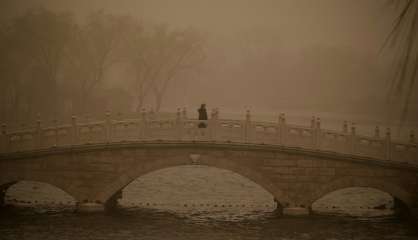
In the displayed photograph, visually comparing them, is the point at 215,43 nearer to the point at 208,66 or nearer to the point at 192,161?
the point at 208,66

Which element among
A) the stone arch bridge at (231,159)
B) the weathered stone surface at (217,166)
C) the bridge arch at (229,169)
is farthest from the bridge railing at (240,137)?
the bridge arch at (229,169)

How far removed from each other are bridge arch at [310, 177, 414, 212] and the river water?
36.8 inches

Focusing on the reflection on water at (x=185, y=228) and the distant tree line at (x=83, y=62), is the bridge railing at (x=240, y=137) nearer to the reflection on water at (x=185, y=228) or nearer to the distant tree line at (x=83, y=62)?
the reflection on water at (x=185, y=228)

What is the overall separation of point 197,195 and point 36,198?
21.1 feet

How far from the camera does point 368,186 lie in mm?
18359

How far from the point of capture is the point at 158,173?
92.8 ft

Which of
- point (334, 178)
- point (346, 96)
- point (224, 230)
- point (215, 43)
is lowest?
point (224, 230)

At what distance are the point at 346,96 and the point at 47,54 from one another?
21.0 meters

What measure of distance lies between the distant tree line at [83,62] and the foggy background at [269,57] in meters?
0.36

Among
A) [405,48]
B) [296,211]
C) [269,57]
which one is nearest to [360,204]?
[296,211]

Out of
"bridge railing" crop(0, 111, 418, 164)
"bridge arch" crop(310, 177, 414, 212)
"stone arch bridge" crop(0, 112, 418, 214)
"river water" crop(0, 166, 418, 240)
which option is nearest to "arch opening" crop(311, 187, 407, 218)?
"river water" crop(0, 166, 418, 240)

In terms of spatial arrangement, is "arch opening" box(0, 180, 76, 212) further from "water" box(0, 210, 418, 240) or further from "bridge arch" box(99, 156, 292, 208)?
"bridge arch" box(99, 156, 292, 208)

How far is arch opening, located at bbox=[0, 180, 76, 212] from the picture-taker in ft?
68.9

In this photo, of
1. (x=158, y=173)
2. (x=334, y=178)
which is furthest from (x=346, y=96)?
(x=334, y=178)
